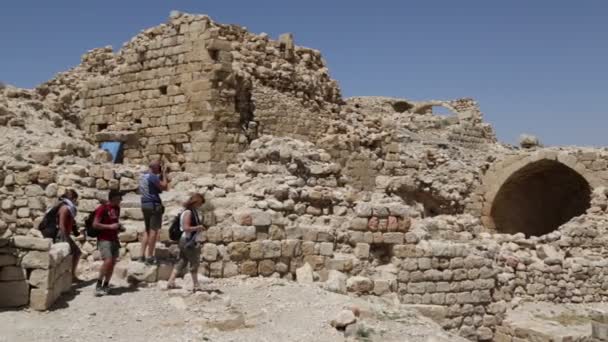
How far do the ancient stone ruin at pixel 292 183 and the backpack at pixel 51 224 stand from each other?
0.27 meters

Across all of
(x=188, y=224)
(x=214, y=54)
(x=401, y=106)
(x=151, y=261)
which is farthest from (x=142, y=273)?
(x=401, y=106)

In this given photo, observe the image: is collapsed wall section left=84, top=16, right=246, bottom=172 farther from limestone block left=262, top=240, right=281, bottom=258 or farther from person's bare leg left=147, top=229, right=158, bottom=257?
person's bare leg left=147, top=229, right=158, bottom=257

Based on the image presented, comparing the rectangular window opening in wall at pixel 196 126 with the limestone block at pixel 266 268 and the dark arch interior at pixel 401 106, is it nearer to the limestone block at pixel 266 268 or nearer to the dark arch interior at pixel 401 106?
the limestone block at pixel 266 268

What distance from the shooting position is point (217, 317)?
20.8 feet

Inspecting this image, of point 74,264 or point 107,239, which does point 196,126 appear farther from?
point 107,239

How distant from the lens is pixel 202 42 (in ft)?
42.2

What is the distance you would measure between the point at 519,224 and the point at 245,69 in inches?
463

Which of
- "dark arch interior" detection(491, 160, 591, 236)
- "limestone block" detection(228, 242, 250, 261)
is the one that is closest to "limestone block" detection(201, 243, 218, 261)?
"limestone block" detection(228, 242, 250, 261)

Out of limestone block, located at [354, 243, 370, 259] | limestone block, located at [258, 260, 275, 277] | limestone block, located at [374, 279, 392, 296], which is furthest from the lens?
limestone block, located at [354, 243, 370, 259]

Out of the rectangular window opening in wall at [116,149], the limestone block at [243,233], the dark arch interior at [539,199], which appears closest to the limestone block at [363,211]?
the limestone block at [243,233]

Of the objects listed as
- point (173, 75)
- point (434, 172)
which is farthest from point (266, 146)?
point (434, 172)

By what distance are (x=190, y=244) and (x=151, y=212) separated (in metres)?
0.96

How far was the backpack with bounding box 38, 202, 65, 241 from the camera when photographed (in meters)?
7.18

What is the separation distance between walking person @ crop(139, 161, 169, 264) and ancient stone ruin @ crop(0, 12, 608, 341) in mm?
187
